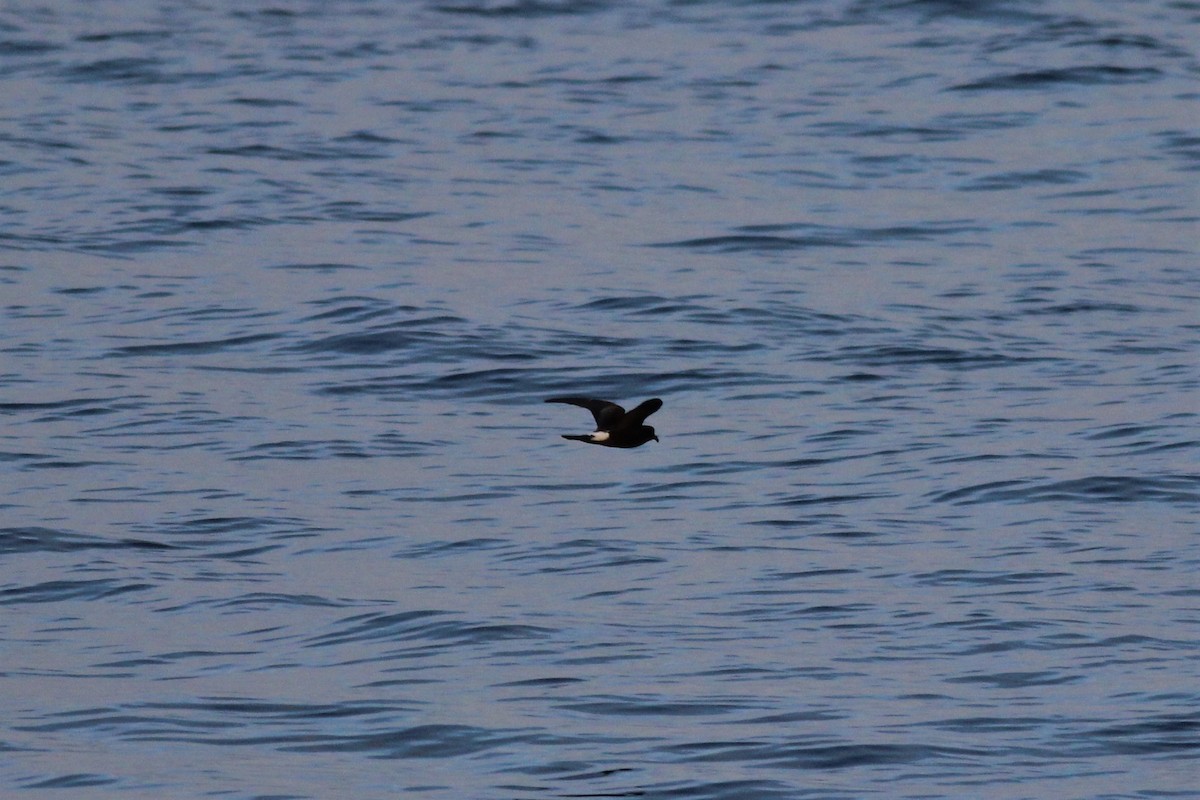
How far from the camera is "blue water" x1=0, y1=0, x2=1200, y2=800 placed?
966cm

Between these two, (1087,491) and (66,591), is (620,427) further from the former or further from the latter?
(1087,491)

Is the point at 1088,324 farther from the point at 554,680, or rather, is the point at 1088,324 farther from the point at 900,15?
the point at 900,15

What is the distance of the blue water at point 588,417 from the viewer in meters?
9.66

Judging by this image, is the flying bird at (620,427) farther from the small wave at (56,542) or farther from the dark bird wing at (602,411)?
the small wave at (56,542)

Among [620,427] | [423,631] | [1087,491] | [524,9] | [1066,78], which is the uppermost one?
[524,9]

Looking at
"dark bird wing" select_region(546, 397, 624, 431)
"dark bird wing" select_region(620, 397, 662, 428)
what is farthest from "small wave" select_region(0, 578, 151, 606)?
"dark bird wing" select_region(620, 397, 662, 428)

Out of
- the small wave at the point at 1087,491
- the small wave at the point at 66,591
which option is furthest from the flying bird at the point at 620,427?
the small wave at the point at 1087,491

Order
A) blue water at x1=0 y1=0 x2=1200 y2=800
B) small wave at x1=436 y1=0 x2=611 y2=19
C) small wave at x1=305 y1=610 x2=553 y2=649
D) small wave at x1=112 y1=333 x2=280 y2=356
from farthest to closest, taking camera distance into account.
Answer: small wave at x1=436 y1=0 x2=611 y2=19 < small wave at x1=112 y1=333 x2=280 y2=356 < small wave at x1=305 y1=610 x2=553 y2=649 < blue water at x1=0 y1=0 x2=1200 y2=800

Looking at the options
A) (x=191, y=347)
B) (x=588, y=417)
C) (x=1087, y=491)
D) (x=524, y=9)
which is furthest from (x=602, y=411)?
(x=524, y=9)

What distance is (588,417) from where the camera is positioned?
16.0 meters

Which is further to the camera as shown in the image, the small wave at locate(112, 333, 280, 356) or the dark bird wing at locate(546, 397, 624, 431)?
the small wave at locate(112, 333, 280, 356)

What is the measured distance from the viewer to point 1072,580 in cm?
1148

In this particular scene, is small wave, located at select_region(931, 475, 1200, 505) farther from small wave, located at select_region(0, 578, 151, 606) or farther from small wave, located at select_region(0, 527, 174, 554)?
small wave, located at select_region(0, 578, 151, 606)

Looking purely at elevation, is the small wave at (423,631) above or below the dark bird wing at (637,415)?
below
